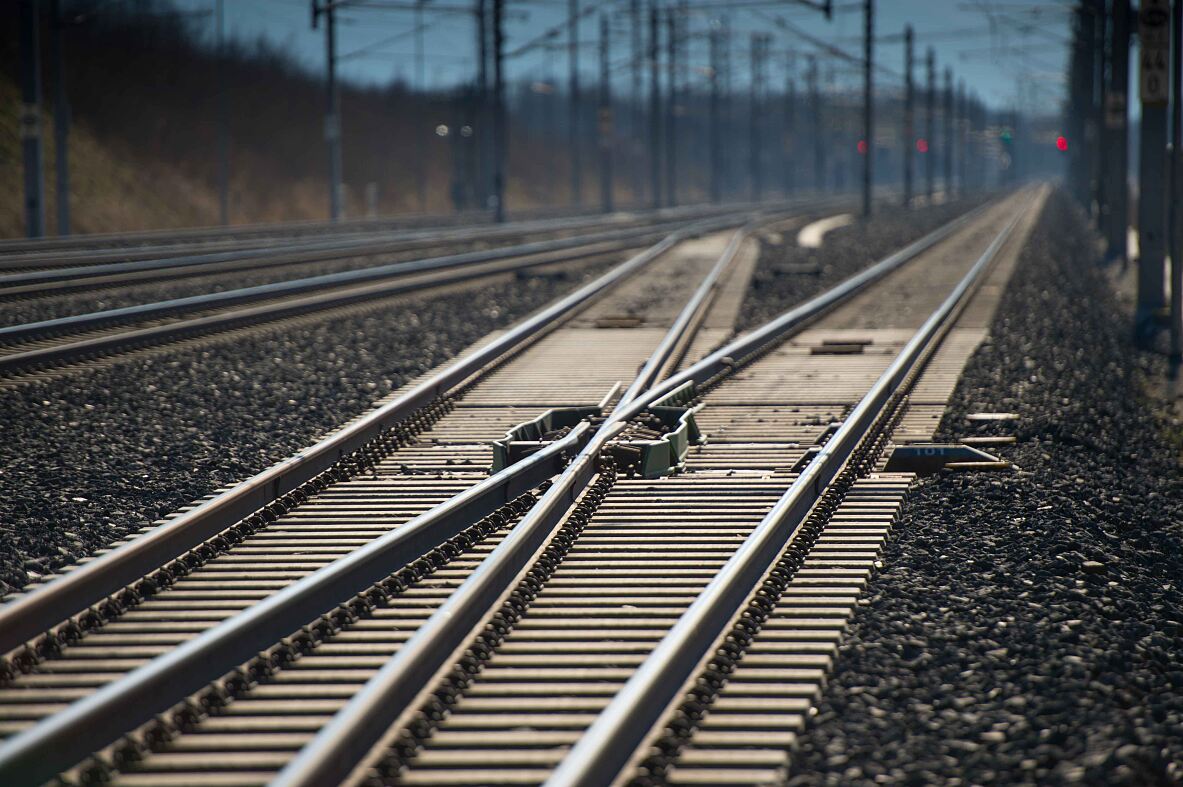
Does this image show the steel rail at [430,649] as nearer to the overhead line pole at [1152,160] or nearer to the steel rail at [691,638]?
the steel rail at [691,638]

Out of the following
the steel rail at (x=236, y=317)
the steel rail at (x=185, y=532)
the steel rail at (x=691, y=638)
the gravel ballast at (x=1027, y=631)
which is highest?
the steel rail at (x=236, y=317)

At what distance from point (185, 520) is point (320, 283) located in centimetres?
1299

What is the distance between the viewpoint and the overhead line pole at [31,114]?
28391 mm

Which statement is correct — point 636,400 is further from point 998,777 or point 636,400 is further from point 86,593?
point 998,777

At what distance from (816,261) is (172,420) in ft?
60.3

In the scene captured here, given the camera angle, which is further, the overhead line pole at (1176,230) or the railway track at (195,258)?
the railway track at (195,258)

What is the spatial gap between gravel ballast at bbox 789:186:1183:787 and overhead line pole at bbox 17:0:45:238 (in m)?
23.0

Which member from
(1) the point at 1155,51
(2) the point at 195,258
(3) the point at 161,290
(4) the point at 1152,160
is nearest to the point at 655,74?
(2) the point at 195,258

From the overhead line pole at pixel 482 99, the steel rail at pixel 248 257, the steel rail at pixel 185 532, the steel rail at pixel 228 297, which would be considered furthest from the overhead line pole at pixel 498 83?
the steel rail at pixel 185 532

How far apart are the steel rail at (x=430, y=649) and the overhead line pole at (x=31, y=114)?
22169 millimetres

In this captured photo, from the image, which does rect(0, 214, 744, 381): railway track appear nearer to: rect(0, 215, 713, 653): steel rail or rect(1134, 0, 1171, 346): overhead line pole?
rect(0, 215, 713, 653): steel rail

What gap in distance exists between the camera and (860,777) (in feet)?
14.4

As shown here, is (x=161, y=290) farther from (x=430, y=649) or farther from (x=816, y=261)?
(x=430, y=649)

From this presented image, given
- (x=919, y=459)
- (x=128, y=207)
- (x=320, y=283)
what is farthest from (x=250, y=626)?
(x=128, y=207)
